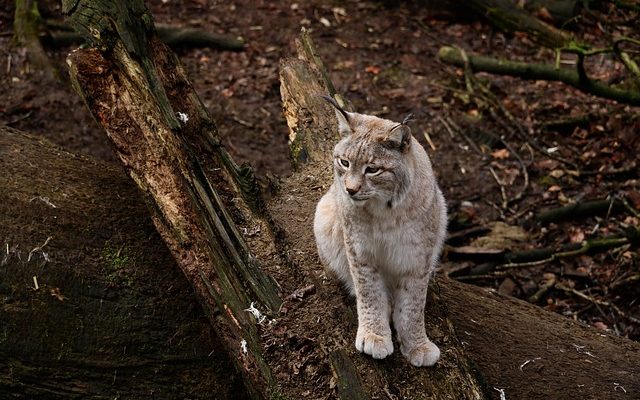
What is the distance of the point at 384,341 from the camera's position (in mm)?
3840

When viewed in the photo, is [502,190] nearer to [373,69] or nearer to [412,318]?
[373,69]

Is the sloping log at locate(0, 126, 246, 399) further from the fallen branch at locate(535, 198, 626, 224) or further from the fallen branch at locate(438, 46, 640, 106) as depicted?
A: the fallen branch at locate(438, 46, 640, 106)

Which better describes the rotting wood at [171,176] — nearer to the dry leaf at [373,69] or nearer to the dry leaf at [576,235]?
the dry leaf at [576,235]

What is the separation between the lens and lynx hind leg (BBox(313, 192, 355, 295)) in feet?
13.8

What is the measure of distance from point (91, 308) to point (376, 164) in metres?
1.71

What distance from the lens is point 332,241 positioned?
4.27 meters

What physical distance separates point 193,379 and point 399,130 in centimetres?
174

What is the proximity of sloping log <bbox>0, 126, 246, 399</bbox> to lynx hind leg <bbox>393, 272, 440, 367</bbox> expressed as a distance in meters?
0.94

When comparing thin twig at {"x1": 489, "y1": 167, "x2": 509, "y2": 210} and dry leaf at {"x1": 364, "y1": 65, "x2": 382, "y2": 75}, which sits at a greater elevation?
dry leaf at {"x1": 364, "y1": 65, "x2": 382, "y2": 75}

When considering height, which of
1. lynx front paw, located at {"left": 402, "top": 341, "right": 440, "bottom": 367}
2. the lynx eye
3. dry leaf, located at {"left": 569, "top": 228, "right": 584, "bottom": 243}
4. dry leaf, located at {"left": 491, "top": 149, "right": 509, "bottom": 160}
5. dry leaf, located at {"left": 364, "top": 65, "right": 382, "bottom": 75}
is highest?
the lynx eye

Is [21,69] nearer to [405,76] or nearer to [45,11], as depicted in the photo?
[45,11]

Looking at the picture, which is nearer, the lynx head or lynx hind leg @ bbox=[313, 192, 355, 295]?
the lynx head

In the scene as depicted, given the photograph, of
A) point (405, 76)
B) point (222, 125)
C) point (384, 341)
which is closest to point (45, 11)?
point (222, 125)

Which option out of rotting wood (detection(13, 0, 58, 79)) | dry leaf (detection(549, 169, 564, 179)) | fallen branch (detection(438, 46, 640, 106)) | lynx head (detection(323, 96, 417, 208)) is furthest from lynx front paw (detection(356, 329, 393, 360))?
rotting wood (detection(13, 0, 58, 79))
